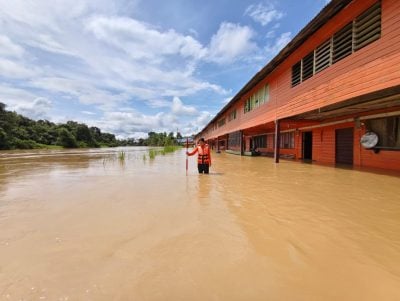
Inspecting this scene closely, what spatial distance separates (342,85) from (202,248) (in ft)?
24.5

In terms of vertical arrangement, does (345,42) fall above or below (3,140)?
above

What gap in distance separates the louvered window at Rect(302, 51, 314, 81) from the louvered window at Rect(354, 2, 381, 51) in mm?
2712

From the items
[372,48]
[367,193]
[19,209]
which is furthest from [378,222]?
[19,209]

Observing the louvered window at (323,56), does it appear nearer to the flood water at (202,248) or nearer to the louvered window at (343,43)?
the louvered window at (343,43)

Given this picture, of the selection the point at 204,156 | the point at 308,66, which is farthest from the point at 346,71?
the point at 204,156

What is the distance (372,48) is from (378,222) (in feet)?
17.1

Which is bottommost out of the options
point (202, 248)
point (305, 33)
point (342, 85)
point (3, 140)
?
point (202, 248)

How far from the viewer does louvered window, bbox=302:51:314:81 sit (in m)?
10.6

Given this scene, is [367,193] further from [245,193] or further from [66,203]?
[66,203]

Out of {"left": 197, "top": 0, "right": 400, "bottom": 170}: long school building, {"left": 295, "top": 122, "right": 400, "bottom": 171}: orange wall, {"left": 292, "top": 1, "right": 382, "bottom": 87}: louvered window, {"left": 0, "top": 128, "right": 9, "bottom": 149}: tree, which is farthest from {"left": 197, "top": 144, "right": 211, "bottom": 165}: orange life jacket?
{"left": 0, "top": 128, "right": 9, "bottom": 149}: tree

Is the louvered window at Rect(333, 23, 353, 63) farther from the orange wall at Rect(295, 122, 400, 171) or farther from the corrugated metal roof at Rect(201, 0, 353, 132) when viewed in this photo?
the orange wall at Rect(295, 122, 400, 171)

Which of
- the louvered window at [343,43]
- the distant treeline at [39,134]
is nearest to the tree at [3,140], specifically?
the distant treeline at [39,134]

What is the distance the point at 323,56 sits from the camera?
31.7 feet

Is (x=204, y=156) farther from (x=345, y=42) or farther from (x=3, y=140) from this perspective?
(x=3, y=140)
